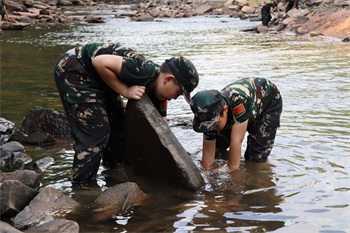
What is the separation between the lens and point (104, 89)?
5242 mm

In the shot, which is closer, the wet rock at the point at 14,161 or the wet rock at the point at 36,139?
the wet rock at the point at 14,161

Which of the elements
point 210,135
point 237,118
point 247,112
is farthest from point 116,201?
point 247,112

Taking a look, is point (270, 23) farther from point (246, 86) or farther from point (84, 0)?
point (84, 0)

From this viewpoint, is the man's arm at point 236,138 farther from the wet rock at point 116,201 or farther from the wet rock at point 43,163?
the wet rock at point 43,163

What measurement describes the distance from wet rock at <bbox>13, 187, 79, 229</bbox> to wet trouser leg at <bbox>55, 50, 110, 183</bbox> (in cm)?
50

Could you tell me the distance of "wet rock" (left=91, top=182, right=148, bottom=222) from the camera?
178 inches

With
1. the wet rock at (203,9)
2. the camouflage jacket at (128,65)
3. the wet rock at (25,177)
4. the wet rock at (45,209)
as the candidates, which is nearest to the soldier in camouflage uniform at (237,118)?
the camouflage jacket at (128,65)

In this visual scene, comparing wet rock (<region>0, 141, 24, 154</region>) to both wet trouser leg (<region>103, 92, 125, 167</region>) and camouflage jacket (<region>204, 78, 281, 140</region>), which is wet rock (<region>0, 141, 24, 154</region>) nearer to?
wet trouser leg (<region>103, 92, 125, 167</region>)

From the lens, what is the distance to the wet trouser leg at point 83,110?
507cm

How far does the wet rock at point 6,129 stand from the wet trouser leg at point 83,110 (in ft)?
7.66

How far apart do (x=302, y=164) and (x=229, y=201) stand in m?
1.37

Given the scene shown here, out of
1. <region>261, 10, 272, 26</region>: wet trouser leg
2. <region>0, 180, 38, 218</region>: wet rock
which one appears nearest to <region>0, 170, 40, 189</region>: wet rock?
<region>0, 180, 38, 218</region>: wet rock

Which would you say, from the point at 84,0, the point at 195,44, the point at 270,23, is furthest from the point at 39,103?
the point at 84,0

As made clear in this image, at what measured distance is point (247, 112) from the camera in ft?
17.7
